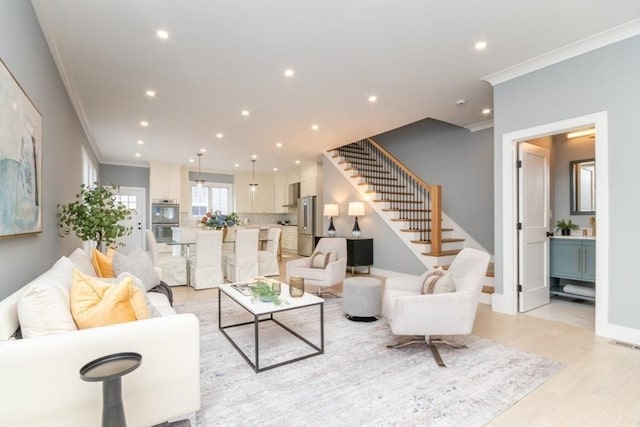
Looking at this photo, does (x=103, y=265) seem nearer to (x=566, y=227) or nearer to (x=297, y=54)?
(x=297, y=54)

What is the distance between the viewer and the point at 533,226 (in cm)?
394

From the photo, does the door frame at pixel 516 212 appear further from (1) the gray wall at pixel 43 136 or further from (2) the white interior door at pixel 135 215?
(2) the white interior door at pixel 135 215

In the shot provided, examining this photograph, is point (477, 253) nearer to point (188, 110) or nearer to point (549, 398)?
point (549, 398)

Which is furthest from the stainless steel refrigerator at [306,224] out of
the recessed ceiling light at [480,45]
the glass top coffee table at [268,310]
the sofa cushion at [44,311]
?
the sofa cushion at [44,311]

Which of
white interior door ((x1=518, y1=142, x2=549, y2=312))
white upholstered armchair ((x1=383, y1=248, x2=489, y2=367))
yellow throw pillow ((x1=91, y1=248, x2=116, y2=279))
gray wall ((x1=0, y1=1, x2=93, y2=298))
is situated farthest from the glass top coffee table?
white interior door ((x1=518, y1=142, x2=549, y2=312))

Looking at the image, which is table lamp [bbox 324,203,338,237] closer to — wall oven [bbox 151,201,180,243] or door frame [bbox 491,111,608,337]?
door frame [bbox 491,111,608,337]

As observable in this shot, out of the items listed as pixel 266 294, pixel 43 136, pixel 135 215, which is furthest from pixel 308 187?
pixel 43 136

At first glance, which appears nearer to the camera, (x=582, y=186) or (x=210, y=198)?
(x=582, y=186)

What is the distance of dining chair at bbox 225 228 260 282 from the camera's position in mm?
5551

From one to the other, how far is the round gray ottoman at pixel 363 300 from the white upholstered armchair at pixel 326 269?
0.79 meters

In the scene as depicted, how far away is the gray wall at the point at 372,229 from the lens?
5.77 meters

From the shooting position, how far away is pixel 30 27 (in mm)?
2361

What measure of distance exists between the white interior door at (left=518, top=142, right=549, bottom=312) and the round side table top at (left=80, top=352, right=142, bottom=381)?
404cm

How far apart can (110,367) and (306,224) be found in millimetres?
7715
